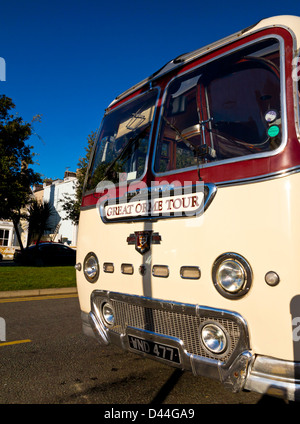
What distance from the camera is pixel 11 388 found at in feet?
9.93

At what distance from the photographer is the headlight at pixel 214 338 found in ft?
7.57

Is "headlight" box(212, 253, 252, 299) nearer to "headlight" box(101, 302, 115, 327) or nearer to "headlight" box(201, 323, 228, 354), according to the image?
"headlight" box(201, 323, 228, 354)

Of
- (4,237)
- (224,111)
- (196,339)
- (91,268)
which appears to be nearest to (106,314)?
(91,268)

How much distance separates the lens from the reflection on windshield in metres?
3.28

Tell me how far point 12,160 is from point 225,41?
12.8 meters

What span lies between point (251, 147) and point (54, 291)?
25.2 feet

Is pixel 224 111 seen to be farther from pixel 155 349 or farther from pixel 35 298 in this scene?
pixel 35 298

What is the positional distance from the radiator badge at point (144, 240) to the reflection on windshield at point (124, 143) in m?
0.58

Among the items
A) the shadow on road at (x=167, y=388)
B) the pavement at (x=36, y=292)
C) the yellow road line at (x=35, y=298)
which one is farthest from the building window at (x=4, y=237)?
the shadow on road at (x=167, y=388)

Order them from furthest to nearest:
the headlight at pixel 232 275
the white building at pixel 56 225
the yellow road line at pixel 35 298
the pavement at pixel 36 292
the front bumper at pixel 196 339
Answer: the white building at pixel 56 225
the pavement at pixel 36 292
the yellow road line at pixel 35 298
the headlight at pixel 232 275
the front bumper at pixel 196 339

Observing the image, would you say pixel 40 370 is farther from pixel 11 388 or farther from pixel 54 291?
pixel 54 291

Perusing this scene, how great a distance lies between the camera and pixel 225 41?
2.85 meters

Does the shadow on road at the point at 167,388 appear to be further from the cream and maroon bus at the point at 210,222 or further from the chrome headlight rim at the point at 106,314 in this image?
the chrome headlight rim at the point at 106,314

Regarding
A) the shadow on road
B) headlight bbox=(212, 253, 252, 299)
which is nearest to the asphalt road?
the shadow on road
